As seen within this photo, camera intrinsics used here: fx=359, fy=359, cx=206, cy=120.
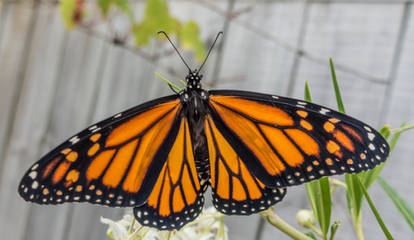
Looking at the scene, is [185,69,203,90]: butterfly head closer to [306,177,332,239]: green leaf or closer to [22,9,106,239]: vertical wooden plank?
[306,177,332,239]: green leaf

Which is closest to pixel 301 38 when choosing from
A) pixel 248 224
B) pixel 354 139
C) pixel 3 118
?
pixel 248 224

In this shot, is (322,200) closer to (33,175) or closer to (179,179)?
(179,179)

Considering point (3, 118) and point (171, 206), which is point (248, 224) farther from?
point (3, 118)

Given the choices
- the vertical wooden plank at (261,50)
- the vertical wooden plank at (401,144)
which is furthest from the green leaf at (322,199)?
the vertical wooden plank at (261,50)

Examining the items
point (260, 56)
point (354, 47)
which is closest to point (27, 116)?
point (260, 56)

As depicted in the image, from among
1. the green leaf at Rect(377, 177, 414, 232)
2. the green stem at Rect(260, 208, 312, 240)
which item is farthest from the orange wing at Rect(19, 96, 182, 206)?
the green leaf at Rect(377, 177, 414, 232)

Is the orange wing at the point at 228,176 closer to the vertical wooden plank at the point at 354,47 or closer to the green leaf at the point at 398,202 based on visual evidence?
the green leaf at the point at 398,202
